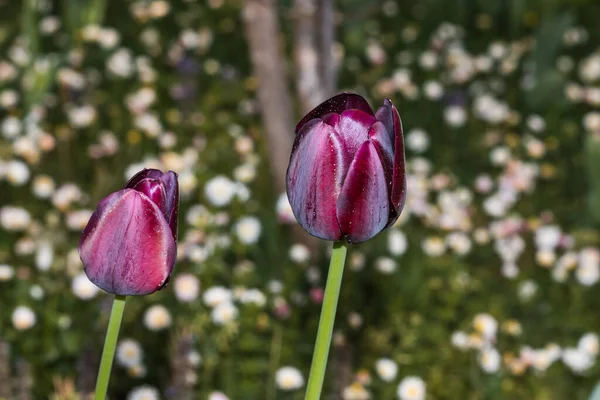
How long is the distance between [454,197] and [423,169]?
0.51 ft

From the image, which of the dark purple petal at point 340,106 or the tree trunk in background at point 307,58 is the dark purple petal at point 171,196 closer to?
the dark purple petal at point 340,106

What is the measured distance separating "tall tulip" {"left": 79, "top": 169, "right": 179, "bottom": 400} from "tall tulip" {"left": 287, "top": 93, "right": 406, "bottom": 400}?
0.33ft

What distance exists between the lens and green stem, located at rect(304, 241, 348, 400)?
1.99 feet

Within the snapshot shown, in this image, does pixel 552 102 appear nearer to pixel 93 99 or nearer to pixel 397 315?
pixel 397 315

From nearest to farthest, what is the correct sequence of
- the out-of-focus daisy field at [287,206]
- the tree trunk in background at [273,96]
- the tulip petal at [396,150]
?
the tulip petal at [396,150] → the out-of-focus daisy field at [287,206] → the tree trunk in background at [273,96]

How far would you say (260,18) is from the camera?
80.7 inches

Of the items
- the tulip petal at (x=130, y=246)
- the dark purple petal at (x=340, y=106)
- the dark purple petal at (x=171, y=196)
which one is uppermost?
the dark purple petal at (x=340, y=106)

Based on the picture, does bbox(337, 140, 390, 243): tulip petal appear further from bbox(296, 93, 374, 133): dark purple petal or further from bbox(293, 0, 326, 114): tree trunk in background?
bbox(293, 0, 326, 114): tree trunk in background

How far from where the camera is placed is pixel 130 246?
0.63 meters

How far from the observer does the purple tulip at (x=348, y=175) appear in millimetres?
610

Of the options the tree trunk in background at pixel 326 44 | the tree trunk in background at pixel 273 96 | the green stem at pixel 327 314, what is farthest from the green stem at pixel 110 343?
the tree trunk in background at pixel 326 44

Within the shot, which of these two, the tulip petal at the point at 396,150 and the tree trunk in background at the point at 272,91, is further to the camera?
the tree trunk in background at the point at 272,91

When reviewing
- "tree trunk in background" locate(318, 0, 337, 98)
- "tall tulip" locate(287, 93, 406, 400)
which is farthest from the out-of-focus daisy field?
"tall tulip" locate(287, 93, 406, 400)

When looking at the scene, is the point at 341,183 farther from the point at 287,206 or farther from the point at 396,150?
the point at 287,206
